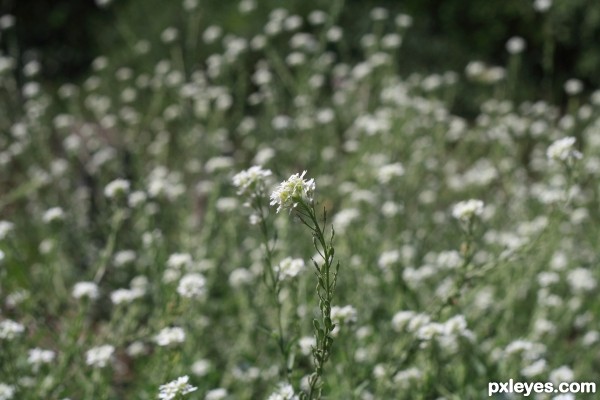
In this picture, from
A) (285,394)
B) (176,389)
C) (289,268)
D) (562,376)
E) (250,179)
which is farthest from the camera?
(562,376)

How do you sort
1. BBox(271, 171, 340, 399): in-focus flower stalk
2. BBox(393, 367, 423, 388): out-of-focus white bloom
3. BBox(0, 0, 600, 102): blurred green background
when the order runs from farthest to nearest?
BBox(0, 0, 600, 102): blurred green background, BBox(393, 367, 423, 388): out-of-focus white bloom, BBox(271, 171, 340, 399): in-focus flower stalk

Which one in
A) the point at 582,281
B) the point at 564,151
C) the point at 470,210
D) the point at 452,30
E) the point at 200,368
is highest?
the point at 452,30

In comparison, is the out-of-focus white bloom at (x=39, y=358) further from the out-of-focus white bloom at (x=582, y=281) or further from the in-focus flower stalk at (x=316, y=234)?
the out-of-focus white bloom at (x=582, y=281)

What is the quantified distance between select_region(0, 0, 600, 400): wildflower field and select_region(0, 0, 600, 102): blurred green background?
1.27m

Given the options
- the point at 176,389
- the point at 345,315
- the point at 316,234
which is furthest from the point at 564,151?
the point at 176,389

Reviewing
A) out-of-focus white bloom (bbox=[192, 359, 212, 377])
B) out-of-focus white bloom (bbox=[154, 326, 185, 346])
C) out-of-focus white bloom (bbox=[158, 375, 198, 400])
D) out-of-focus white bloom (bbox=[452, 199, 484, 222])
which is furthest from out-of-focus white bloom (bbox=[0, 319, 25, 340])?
out-of-focus white bloom (bbox=[452, 199, 484, 222])

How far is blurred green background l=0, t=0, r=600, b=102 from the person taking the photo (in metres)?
6.58

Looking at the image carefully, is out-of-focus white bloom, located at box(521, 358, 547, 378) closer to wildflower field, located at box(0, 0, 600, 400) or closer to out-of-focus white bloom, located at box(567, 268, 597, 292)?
wildflower field, located at box(0, 0, 600, 400)

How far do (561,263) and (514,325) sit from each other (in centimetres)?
33

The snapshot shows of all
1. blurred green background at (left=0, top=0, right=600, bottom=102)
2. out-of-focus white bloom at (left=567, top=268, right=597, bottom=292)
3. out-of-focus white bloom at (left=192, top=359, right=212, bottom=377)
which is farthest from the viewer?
blurred green background at (left=0, top=0, right=600, bottom=102)

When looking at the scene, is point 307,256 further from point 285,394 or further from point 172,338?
point 285,394

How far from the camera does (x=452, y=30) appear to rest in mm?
7414

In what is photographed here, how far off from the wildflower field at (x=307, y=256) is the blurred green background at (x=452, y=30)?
127 cm

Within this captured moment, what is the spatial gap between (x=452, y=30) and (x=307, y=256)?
15.4 feet
